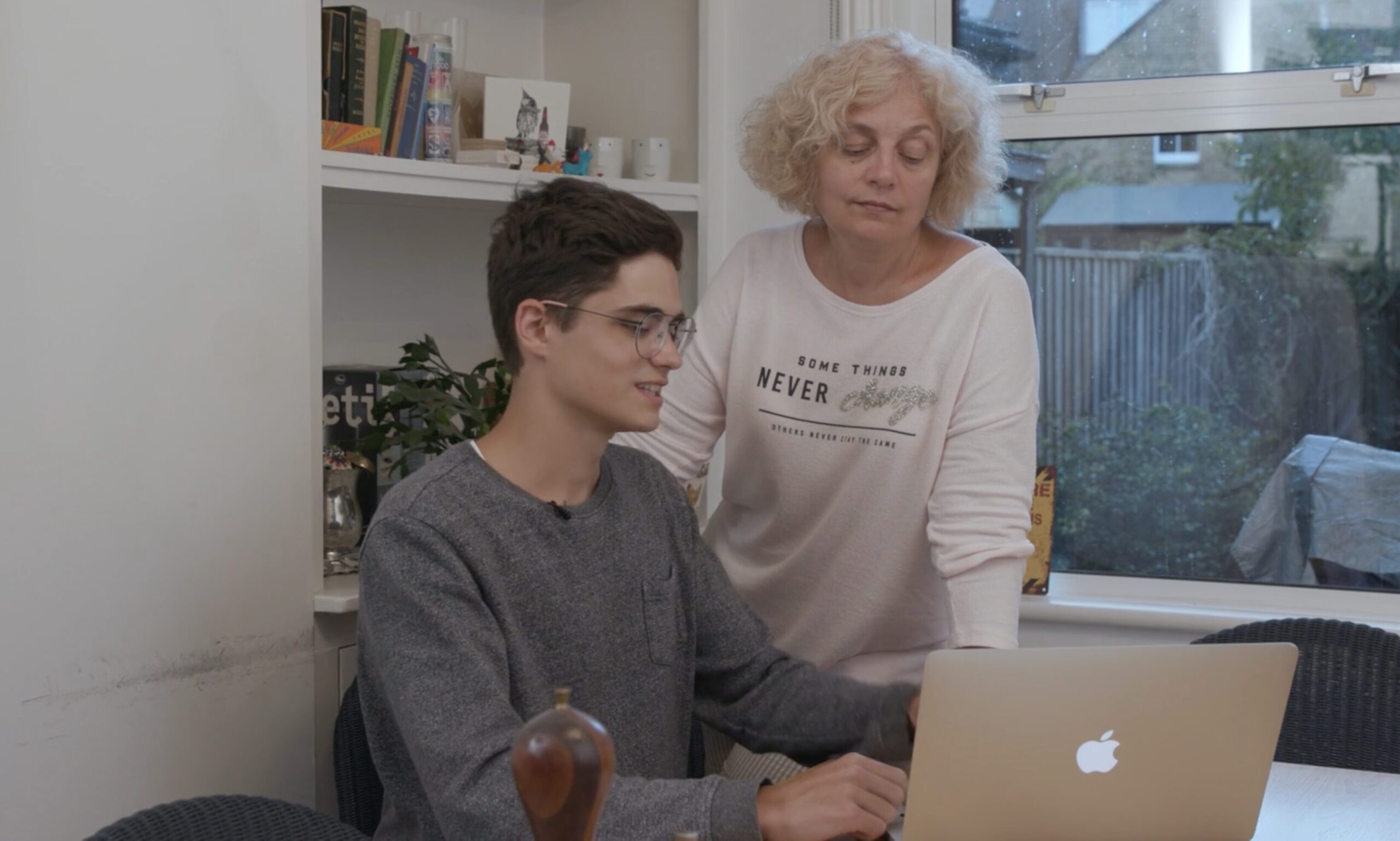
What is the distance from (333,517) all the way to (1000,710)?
1.35 meters

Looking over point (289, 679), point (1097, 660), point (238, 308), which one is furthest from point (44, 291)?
point (1097, 660)

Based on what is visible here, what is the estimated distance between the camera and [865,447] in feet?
6.02

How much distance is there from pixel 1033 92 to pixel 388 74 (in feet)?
3.82

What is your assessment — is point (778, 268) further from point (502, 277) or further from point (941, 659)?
point (941, 659)

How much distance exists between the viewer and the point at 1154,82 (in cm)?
252

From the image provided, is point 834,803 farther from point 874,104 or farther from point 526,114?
point 526,114

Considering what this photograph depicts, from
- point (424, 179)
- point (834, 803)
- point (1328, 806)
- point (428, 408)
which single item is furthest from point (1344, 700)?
point (424, 179)

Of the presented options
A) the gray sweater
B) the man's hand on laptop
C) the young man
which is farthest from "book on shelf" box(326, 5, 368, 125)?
the man's hand on laptop

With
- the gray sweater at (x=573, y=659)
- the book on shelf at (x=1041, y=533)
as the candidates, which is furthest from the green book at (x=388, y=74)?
the book on shelf at (x=1041, y=533)

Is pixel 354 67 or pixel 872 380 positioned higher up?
pixel 354 67

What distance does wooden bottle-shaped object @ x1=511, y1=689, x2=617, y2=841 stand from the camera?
82 centimetres

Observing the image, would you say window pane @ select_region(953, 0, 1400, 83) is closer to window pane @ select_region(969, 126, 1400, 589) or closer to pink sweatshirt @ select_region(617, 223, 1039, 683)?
window pane @ select_region(969, 126, 1400, 589)

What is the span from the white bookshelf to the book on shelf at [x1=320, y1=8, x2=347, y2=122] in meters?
0.10

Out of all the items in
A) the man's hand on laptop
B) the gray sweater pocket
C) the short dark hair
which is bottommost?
the man's hand on laptop
